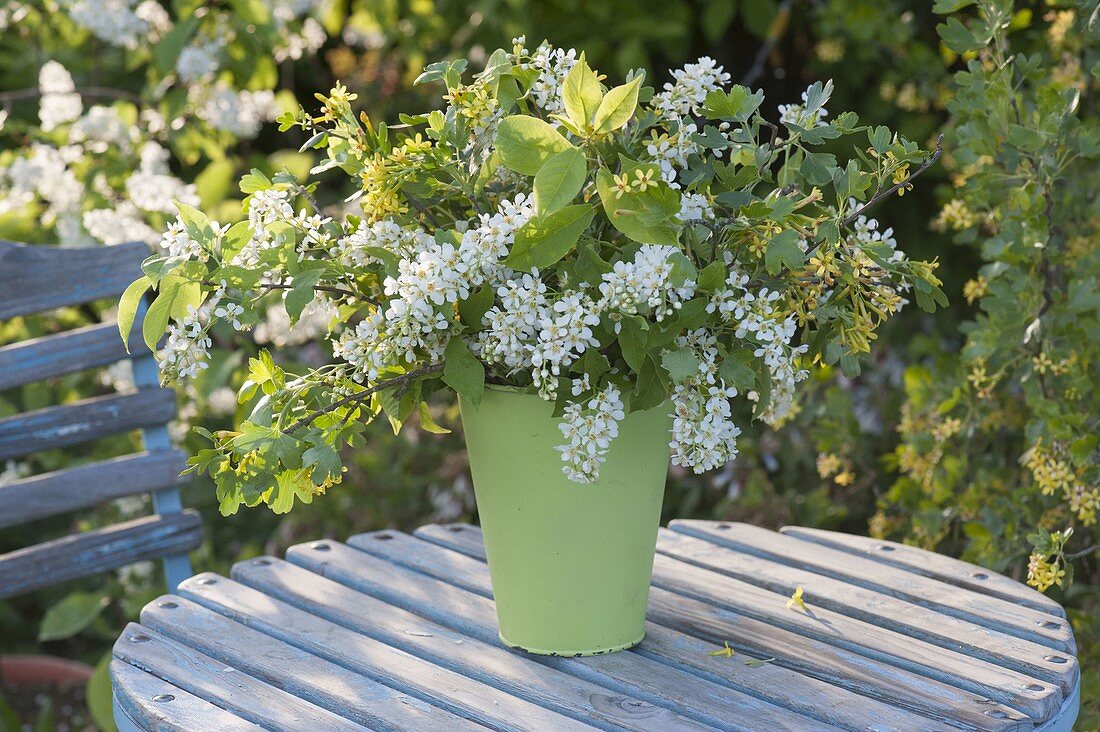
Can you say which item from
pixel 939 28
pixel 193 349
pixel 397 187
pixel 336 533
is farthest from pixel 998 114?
pixel 336 533

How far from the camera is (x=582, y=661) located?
3.90 feet

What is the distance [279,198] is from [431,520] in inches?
69.8

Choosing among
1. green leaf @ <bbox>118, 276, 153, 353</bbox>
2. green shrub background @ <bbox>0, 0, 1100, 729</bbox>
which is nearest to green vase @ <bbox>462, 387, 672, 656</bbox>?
green leaf @ <bbox>118, 276, 153, 353</bbox>

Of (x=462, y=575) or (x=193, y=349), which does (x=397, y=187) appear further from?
(x=462, y=575)

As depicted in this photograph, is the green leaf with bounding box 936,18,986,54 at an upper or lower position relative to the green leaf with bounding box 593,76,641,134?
upper

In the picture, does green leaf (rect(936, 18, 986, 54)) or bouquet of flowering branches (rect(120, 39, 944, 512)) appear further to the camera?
green leaf (rect(936, 18, 986, 54))

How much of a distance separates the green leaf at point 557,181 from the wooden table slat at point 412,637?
1.46 ft

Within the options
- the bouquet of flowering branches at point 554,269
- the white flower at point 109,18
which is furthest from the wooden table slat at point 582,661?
the white flower at point 109,18

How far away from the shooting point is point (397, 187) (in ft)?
3.58

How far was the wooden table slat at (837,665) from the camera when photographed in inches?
41.8

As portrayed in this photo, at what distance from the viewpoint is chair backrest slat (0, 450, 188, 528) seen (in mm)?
1791

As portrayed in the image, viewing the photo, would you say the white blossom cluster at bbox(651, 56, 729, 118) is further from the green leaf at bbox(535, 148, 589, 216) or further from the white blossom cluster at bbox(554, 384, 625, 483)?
the white blossom cluster at bbox(554, 384, 625, 483)

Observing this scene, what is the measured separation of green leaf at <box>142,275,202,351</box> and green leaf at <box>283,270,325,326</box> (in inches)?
3.8

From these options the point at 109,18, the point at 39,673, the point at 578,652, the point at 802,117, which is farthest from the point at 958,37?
the point at 39,673
